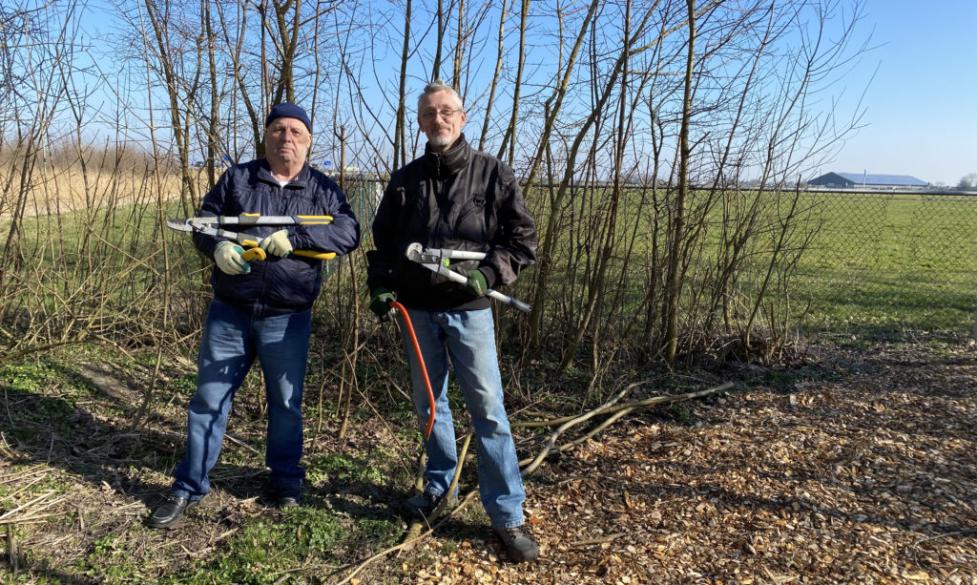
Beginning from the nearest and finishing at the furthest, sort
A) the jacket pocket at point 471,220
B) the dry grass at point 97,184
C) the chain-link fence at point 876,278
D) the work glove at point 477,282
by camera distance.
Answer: the work glove at point 477,282
the jacket pocket at point 471,220
the dry grass at point 97,184
the chain-link fence at point 876,278

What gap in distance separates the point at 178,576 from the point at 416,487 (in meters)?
1.09

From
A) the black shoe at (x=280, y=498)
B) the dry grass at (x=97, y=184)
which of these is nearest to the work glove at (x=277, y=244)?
the black shoe at (x=280, y=498)

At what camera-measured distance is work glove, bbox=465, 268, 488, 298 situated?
2.45 meters

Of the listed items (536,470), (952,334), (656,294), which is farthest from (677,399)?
(952,334)

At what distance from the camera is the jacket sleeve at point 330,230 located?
268 cm

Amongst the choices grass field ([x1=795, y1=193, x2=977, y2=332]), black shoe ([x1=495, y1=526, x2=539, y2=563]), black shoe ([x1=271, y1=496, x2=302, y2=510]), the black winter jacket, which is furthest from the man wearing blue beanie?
grass field ([x1=795, y1=193, x2=977, y2=332])

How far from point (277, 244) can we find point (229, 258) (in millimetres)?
186

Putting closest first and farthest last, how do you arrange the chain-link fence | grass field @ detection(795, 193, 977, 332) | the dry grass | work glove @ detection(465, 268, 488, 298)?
work glove @ detection(465, 268, 488, 298) < the dry grass < the chain-link fence < grass field @ detection(795, 193, 977, 332)

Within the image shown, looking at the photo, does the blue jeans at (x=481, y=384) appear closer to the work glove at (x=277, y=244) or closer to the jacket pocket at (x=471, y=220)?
the jacket pocket at (x=471, y=220)

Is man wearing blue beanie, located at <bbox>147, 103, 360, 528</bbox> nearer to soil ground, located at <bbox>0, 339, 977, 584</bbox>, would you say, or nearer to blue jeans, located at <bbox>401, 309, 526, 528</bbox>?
soil ground, located at <bbox>0, 339, 977, 584</bbox>

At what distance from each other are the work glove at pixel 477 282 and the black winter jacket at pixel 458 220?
0.04 m

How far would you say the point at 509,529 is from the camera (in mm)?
2707

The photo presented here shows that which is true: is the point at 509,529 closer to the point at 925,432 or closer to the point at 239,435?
the point at 239,435

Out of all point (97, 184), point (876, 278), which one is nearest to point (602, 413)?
point (97, 184)
